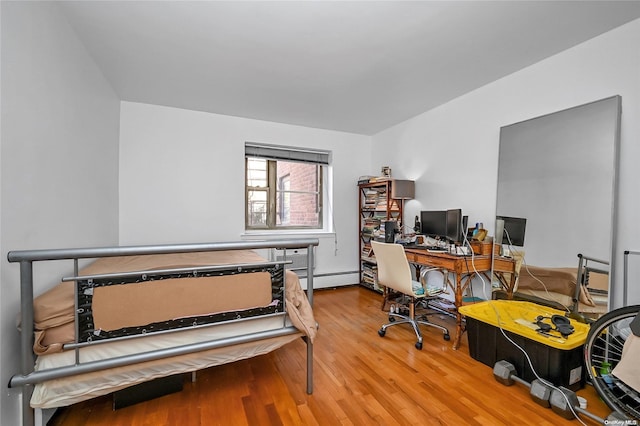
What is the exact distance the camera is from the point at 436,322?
9.11 feet

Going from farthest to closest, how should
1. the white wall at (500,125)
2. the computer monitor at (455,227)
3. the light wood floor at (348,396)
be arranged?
the computer monitor at (455,227)
the white wall at (500,125)
the light wood floor at (348,396)

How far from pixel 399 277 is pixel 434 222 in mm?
1000

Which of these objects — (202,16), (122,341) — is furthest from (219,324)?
(202,16)

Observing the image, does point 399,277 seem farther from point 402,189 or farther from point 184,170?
point 184,170

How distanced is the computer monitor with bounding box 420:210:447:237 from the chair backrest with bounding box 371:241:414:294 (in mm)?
796

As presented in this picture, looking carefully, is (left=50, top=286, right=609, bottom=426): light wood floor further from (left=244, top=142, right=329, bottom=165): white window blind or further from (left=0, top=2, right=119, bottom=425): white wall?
(left=244, top=142, right=329, bottom=165): white window blind

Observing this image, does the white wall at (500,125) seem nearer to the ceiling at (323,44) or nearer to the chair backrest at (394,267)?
the ceiling at (323,44)

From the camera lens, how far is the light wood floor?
4.76 ft

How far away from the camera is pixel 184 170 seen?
331 cm

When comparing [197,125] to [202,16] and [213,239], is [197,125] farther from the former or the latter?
[202,16]

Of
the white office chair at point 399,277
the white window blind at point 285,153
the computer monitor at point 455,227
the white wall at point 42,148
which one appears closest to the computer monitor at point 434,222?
the computer monitor at point 455,227

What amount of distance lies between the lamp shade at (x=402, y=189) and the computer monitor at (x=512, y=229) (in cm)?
110

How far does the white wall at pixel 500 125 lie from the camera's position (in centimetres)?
180

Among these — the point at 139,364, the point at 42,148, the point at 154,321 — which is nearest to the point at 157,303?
the point at 154,321
